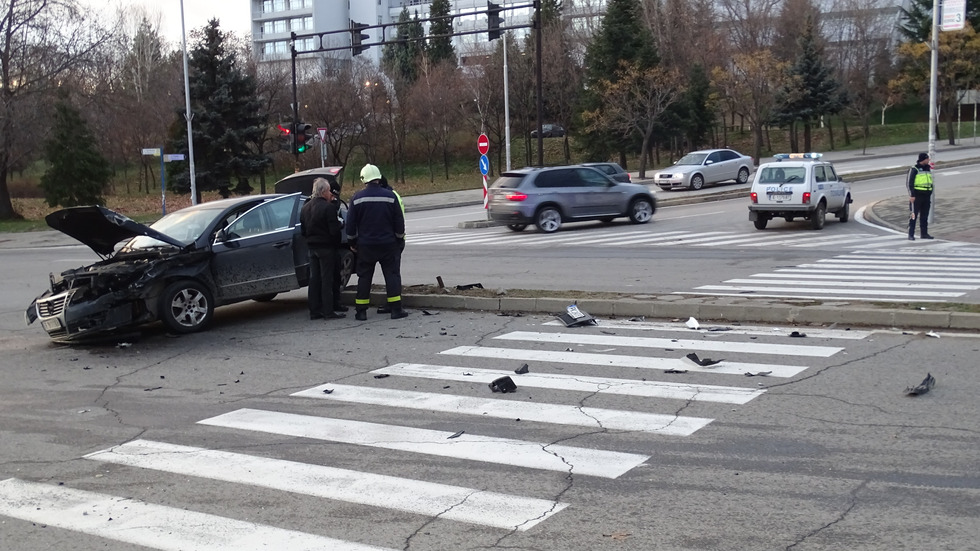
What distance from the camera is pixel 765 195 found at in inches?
941

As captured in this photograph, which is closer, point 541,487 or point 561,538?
point 561,538

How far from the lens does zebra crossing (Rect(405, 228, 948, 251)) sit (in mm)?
20641

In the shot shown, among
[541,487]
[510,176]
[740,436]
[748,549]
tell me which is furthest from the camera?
[510,176]

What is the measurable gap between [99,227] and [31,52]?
1371 inches

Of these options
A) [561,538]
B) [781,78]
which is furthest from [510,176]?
[781,78]

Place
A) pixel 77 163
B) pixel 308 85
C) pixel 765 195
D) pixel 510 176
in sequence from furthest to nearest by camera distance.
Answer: pixel 308 85 → pixel 77 163 → pixel 510 176 → pixel 765 195

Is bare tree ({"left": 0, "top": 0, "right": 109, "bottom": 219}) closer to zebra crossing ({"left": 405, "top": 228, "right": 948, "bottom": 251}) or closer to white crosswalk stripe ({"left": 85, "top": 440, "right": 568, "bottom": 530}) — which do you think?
zebra crossing ({"left": 405, "top": 228, "right": 948, "bottom": 251})

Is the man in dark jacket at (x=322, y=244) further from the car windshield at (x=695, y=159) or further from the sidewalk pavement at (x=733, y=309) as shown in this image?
the car windshield at (x=695, y=159)

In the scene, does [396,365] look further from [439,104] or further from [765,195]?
[439,104]

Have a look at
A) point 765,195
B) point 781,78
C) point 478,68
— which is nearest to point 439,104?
point 478,68

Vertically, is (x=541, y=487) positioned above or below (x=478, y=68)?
below

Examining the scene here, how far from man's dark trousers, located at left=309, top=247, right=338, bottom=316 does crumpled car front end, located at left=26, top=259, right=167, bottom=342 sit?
1983mm

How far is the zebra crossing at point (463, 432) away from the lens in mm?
5250

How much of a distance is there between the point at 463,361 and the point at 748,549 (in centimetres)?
506
